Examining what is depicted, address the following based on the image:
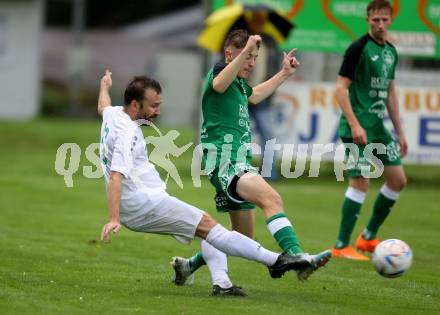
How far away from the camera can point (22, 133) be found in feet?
89.9

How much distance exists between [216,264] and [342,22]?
11.2m

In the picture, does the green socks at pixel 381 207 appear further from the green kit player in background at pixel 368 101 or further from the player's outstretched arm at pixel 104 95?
the player's outstretched arm at pixel 104 95

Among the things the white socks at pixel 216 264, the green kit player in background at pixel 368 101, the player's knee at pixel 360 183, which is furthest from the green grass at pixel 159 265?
the player's knee at pixel 360 183

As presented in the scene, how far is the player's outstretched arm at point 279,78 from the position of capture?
343 inches

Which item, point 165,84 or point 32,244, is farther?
point 165,84

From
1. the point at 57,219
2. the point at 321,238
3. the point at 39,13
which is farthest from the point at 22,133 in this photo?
the point at 321,238

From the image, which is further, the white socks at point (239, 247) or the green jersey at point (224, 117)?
the green jersey at point (224, 117)

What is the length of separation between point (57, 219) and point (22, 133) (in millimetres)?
14780

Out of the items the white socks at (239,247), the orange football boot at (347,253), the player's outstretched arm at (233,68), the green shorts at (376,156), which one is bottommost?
the orange football boot at (347,253)

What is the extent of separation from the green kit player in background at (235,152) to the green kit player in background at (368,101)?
74.6 inches

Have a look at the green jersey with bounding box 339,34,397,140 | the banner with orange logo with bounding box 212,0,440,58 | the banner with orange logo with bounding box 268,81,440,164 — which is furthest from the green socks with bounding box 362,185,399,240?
the banner with orange logo with bounding box 212,0,440,58

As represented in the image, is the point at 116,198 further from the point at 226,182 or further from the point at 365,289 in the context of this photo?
the point at 365,289

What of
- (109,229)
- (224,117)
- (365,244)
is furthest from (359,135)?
(109,229)

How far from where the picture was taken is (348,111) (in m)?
10.2
